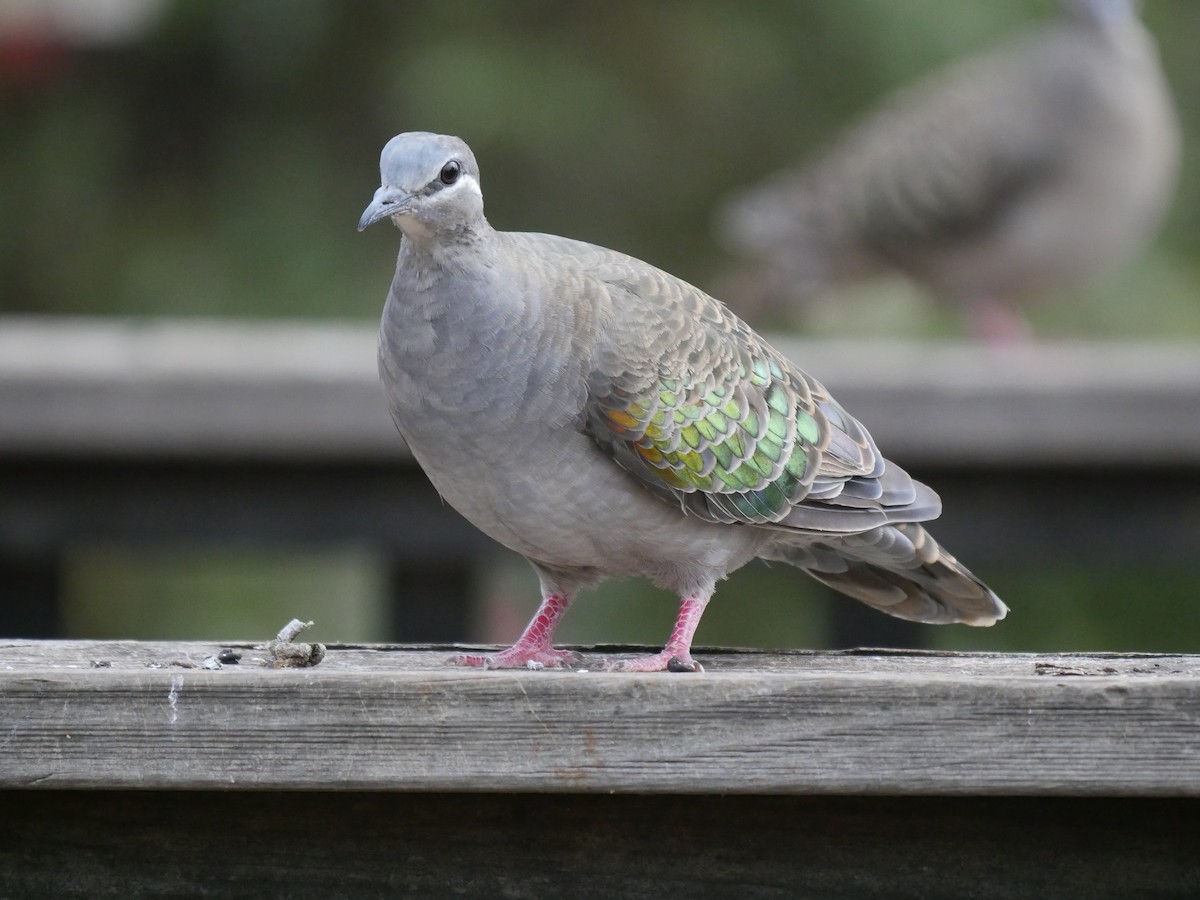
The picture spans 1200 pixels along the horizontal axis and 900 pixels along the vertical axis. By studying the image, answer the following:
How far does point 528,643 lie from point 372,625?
6183mm

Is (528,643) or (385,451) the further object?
(385,451)

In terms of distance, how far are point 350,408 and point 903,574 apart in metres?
1.55

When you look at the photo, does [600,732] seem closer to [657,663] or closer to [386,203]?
[657,663]

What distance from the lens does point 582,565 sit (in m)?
2.94

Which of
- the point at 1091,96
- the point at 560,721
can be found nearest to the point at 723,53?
the point at 1091,96

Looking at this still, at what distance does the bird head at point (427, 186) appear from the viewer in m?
2.65

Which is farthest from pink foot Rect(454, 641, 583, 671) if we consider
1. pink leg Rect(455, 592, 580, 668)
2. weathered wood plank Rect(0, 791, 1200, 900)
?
weathered wood plank Rect(0, 791, 1200, 900)

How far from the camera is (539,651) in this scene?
2766 mm

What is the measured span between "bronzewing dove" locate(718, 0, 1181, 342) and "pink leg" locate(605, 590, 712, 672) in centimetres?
511

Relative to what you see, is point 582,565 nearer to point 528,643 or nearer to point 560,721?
point 528,643

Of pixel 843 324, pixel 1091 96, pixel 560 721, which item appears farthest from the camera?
pixel 843 324

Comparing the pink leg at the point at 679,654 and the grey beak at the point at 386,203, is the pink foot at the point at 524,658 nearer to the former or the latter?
the pink leg at the point at 679,654

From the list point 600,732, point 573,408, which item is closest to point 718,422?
point 573,408

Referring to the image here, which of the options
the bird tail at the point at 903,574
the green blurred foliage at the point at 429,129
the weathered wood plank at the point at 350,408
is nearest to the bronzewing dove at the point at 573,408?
the bird tail at the point at 903,574
